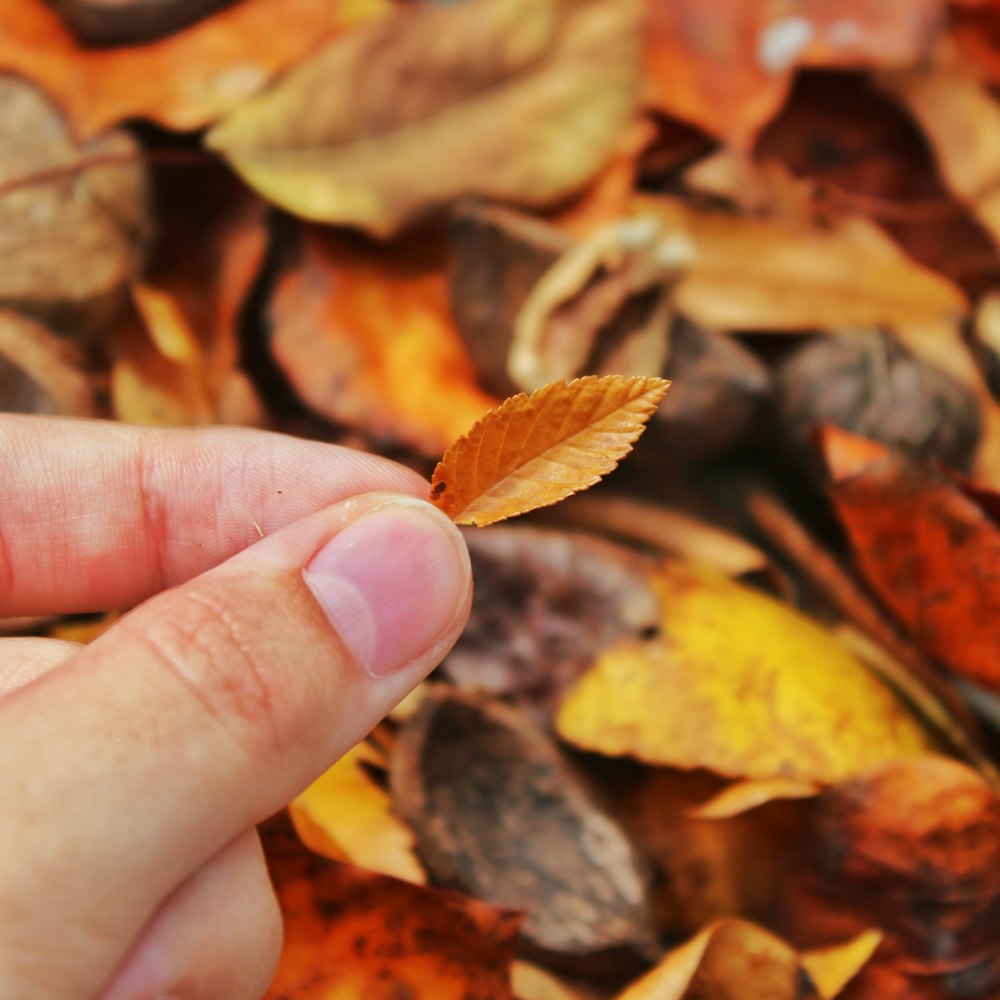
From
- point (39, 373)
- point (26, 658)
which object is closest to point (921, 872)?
point (26, 658)

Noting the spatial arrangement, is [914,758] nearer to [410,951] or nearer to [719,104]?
[410,951]

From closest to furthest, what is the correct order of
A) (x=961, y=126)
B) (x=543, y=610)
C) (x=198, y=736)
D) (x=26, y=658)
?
1. (x=198, y=736)
2. (x=26, y=658)
3. (x=543, y=610)
4. (x=961, y=126)

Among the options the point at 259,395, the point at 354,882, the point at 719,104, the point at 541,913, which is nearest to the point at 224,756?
the point at 354,882

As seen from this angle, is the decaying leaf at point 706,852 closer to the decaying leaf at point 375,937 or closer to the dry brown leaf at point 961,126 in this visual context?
the decaying leaf at point 375,937

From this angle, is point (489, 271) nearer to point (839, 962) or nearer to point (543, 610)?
point (543, 610)

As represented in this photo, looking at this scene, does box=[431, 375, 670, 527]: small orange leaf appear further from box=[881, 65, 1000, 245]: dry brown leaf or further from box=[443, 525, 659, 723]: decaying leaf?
box=[881, 65, 1000, 245]: dry brown leaf

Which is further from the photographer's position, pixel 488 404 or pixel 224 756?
pixel 488 404
